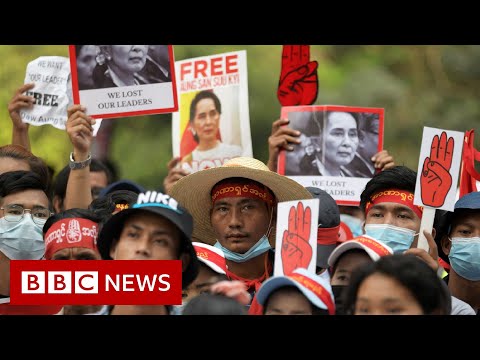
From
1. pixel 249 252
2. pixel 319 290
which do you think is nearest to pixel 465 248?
pixel 249 252

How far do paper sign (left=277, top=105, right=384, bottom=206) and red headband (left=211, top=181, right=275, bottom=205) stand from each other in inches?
28.2

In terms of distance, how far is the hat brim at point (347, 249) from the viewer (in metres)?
7.05

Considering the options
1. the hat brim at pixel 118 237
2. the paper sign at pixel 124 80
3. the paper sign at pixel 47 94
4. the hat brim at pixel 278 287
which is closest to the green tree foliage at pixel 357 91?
the paper sign at pixel 47 94

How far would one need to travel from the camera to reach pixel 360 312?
600 cm

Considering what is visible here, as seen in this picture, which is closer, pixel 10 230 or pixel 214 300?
pixel 214 300

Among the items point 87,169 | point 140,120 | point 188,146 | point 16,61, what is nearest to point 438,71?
point 140,120

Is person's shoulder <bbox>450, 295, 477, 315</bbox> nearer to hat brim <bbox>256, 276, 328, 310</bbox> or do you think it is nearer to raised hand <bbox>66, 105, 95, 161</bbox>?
hat brim <bbox>256, 276, 328, 310</bbox>

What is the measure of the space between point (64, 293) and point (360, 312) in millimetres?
1539

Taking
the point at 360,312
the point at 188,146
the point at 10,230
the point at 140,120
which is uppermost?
the point at 140,120

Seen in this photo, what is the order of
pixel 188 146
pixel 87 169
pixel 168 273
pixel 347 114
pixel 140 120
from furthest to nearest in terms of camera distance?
pixel 140 120 < pixel 188 146 < pixel 347 114 < pixel 87 169 < pixel 168 273

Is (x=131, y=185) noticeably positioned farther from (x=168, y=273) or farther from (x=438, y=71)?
(x=438, y=71)

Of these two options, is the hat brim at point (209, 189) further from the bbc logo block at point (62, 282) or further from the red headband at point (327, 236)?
the bbc logo block at point (62, 282)

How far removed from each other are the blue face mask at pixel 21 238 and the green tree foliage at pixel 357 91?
4968 mm

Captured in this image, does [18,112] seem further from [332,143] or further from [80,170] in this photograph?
[332,143]
